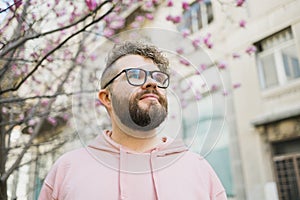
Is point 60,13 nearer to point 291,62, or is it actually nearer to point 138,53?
point 138,53

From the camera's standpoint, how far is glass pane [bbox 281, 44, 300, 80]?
5141mm

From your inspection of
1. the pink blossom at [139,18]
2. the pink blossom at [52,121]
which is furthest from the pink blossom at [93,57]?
the pink blossom at [139,18]

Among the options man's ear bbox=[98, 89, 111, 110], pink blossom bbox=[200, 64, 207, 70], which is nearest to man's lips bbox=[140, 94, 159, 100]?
man's ear bbox=[98, 89, 111, 110]

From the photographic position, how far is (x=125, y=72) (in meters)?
0.86

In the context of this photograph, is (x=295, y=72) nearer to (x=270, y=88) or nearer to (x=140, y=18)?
(x=270, y=88)

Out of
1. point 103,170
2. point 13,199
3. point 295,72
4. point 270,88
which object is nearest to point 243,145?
point 270,88

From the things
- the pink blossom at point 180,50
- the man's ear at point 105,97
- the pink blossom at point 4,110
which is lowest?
the man's ear at point 105,97

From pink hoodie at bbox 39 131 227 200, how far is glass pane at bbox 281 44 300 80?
190 inches

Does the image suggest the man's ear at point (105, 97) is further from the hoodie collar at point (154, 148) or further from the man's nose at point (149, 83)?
the man's nose at point (149, 83)

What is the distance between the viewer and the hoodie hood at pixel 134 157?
2.92 ft

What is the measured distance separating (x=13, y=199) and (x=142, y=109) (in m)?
1.32

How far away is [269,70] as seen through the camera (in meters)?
5.66

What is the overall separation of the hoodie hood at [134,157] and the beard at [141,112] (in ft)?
0.31

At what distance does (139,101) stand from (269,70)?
17.7 ft
